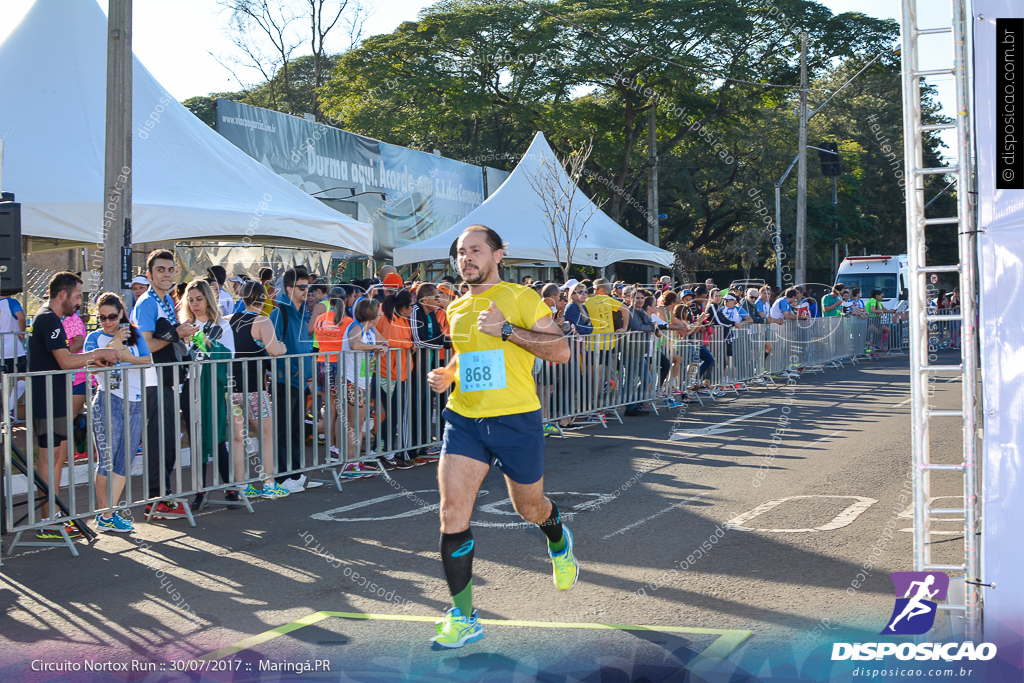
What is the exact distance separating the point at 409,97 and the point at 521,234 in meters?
17.7

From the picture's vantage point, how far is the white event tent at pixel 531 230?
18.8 meters

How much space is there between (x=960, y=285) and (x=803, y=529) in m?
3.16

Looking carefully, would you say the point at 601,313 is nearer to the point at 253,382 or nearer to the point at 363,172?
the point at 253,382

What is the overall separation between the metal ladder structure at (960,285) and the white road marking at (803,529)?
2520 mm

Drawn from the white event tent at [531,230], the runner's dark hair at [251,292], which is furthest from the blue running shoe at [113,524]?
the white event tent at [531,230]

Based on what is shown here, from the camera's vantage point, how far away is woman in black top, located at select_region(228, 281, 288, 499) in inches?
306

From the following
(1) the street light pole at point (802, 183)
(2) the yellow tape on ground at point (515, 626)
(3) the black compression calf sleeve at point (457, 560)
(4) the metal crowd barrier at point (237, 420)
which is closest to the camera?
(2) the yellow tape on ground at point (515, 626)

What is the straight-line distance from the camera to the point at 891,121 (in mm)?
61469

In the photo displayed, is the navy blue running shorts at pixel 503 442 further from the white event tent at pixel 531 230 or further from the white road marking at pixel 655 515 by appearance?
the white event tent at pixel 531 230

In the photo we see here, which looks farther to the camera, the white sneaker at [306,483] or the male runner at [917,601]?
the white sneaker at [306,483]

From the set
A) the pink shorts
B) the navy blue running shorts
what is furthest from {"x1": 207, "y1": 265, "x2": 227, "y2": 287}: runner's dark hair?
the navy blue running shorts

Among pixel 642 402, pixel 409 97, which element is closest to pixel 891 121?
pixel 409 97

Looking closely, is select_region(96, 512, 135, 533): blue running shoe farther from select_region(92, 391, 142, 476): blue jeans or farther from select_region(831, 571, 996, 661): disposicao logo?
select_region(831, 571, 996, 661): disposicao logo

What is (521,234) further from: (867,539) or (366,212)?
(867,539)
